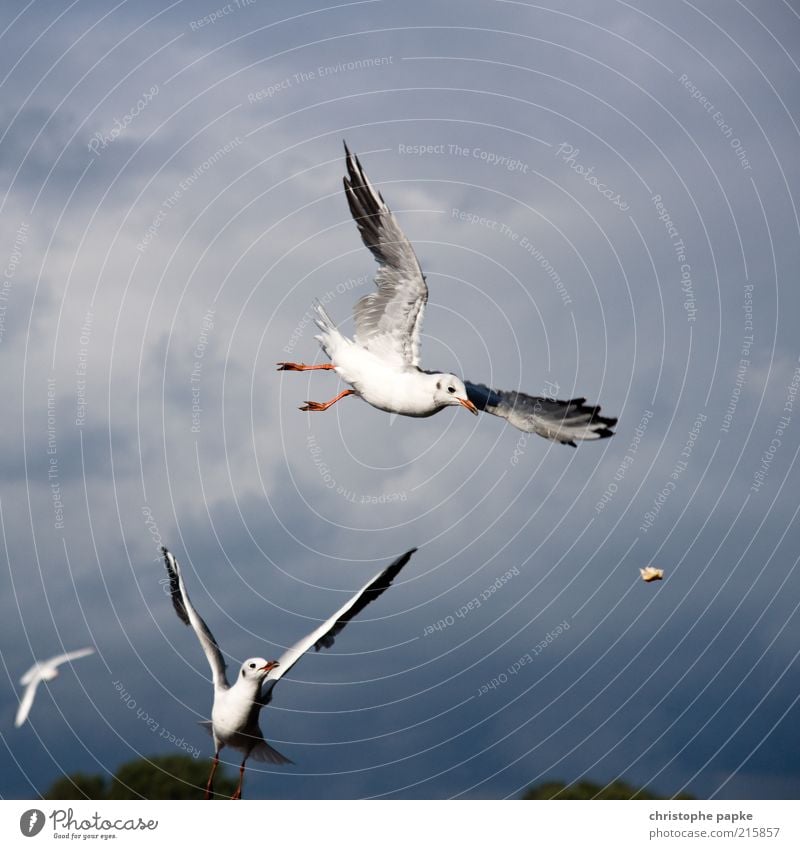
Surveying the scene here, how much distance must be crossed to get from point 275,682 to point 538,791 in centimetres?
770

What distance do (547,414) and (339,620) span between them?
572 cm

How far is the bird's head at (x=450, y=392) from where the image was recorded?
28.3 m

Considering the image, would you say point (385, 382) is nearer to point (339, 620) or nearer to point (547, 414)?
point (547, 414)

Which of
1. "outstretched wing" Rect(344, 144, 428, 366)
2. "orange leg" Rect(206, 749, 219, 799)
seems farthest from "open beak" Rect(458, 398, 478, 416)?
"orange leg" Rect(206, 749, 219, 799)

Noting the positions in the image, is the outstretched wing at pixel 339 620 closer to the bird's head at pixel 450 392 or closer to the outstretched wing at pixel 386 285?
the bird's head at pixel 450 392

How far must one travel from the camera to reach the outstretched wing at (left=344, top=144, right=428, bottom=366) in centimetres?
2775

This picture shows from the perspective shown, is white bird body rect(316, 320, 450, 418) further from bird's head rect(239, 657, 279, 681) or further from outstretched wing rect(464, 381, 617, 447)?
bird's head rect(239, 657, 279, 681)

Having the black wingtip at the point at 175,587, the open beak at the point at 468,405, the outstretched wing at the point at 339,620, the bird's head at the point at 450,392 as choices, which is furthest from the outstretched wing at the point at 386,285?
the black wingtip at the point at 175,587

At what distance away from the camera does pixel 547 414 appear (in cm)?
2898

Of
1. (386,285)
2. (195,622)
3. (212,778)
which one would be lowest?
(212,778)

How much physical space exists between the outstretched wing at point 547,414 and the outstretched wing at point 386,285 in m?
1.58

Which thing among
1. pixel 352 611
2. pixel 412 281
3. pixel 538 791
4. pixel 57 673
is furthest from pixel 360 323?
pixel 538 791

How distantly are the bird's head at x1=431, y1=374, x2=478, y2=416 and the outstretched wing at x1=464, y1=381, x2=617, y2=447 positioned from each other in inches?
21.8

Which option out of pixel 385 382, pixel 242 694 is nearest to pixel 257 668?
pixel 242 694
